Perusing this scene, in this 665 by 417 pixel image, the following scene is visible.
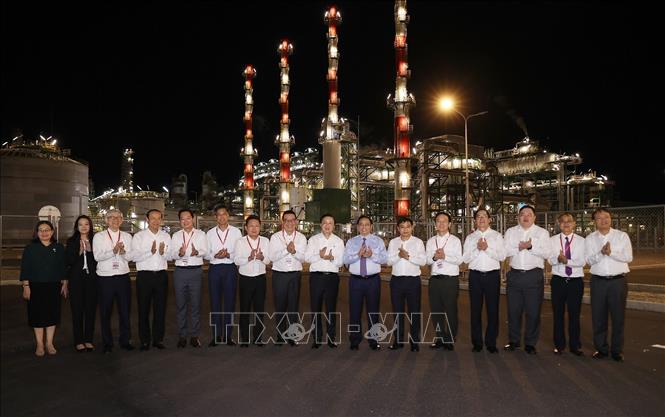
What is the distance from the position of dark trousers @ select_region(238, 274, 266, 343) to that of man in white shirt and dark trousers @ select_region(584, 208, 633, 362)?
165 inches

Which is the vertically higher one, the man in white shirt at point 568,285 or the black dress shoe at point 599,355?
the man in white shirt at point 568,285

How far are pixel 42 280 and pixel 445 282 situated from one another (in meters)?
5.06

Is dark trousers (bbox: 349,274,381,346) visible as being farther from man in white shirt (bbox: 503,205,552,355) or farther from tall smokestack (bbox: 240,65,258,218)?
tall smokestack (bbox: 240,65,258,218)

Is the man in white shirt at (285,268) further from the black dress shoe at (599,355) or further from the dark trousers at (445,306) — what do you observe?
the black dress shoe at (599,355)

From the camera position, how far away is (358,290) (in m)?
A: 7.12

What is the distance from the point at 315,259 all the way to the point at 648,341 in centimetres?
484

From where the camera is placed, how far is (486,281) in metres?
6.86

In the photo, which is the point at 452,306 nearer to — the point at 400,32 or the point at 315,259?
the point at 315,259

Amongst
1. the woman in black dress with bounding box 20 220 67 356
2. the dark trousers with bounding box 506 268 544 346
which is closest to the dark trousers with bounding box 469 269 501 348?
the dark trousers with bounding box 506 268 544 346

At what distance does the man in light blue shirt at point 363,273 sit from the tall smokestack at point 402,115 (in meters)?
23.1

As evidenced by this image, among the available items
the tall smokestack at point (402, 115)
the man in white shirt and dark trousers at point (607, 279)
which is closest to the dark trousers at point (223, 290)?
the man in white shirt and dark trousers at point (607, 279)

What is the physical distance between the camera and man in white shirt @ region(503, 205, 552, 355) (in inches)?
264

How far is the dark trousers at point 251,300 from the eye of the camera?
23.7 feet

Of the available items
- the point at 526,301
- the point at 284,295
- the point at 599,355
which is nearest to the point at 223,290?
the point at 284,295
